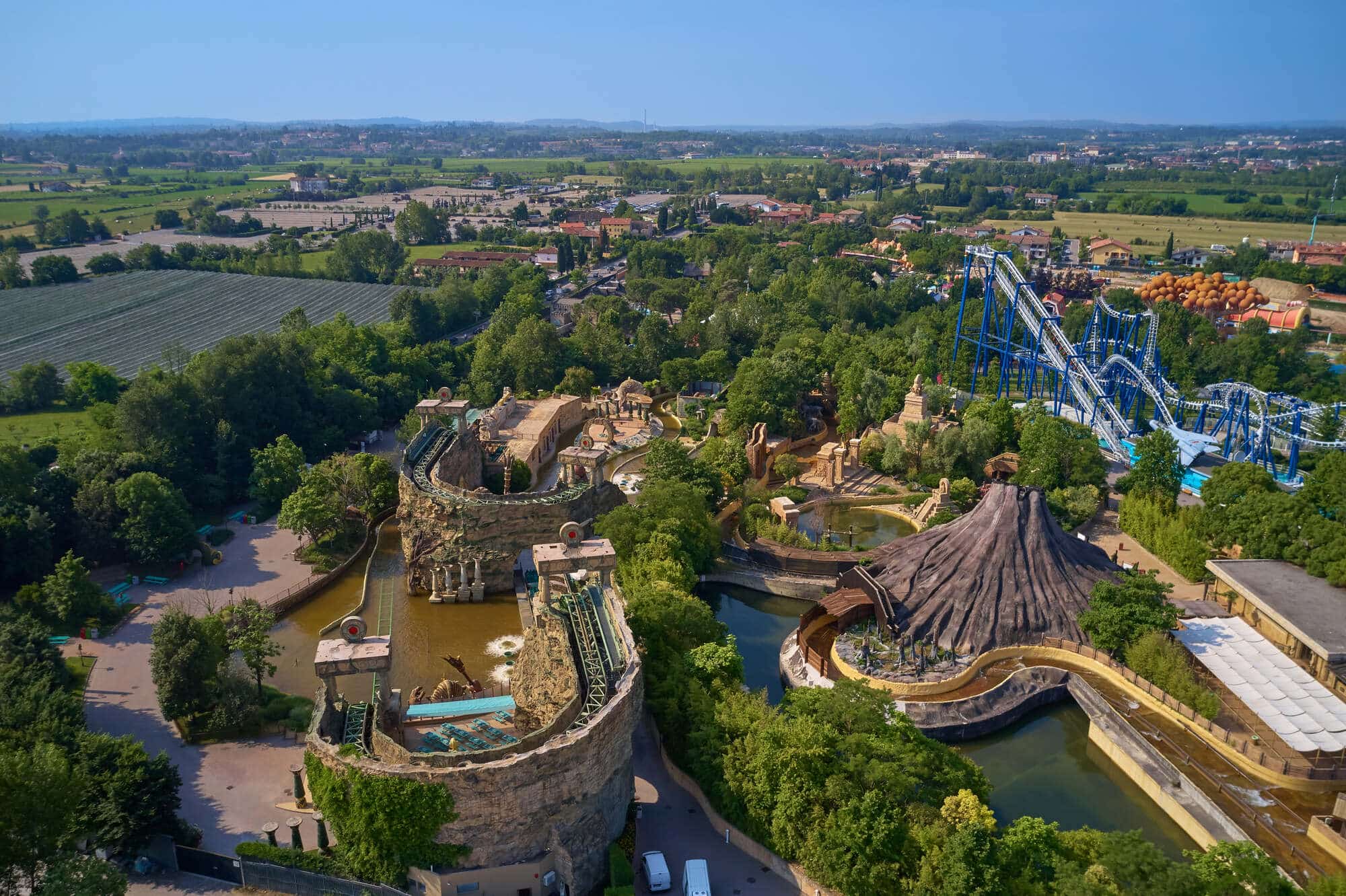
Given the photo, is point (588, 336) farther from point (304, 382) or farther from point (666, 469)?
point (666, 469)

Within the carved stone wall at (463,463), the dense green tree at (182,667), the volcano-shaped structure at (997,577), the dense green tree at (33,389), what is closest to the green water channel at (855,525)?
the volcano-shaped structure at (997,577)

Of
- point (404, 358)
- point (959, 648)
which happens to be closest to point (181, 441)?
point (404, 358)

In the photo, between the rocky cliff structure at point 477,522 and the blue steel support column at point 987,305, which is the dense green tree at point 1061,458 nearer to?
the blue steel support column at point 987,305

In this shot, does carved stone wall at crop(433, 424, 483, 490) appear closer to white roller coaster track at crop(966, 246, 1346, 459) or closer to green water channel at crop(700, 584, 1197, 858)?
green water channel at crop(700, 584, 1197, 858)

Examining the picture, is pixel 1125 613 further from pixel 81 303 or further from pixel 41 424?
pixel 81 303

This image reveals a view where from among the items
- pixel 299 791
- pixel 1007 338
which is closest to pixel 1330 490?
pixel 1007 338

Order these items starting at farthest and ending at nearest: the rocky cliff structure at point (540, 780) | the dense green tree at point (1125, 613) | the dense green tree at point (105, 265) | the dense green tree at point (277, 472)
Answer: the dense green tree at point (105, 265)
the dense green tree at point (277, 472)
the dense green tree at point (1125, 613)
the rocky cliff structure at point (540, 780)
